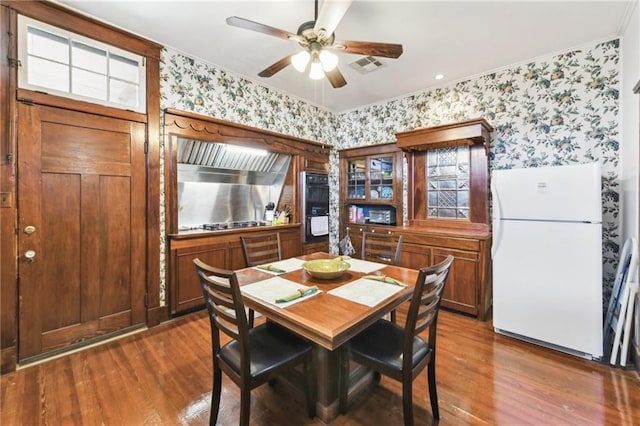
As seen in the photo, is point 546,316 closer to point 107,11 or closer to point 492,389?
point 492,389

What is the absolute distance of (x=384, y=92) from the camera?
4.00 metres

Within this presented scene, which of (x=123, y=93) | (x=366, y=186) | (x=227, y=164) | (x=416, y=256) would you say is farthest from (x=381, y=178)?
(x=123, y=93)

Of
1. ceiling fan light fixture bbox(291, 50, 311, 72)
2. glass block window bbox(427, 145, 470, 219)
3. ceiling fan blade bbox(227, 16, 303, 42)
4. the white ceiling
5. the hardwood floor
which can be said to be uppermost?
the white ceiling

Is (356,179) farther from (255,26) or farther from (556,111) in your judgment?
(255,26)

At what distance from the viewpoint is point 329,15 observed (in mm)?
1636

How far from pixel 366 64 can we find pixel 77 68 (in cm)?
280

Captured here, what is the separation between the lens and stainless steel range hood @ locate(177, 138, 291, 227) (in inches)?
140

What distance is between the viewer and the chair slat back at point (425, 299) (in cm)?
130

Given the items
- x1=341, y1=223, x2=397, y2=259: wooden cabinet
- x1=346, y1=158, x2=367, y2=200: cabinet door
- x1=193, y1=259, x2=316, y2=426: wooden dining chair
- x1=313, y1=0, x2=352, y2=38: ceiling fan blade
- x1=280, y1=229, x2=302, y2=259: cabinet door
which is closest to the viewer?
x1=193, y1=259, x2=316, y2=426: wooden dining chair

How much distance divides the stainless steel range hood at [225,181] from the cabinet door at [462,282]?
2687 mm

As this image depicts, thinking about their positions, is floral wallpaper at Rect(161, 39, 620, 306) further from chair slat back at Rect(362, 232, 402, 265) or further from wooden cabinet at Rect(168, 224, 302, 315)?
chair slat back at Rect(362, 232, 402, 265)

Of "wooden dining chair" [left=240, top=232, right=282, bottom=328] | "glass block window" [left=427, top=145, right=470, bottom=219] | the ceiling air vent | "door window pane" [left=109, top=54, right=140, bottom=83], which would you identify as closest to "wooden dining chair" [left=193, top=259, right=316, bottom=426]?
"wooden dining chair" [left=240, top=232, right=282, bottom=328]

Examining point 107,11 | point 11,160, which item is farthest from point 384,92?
point 11,160

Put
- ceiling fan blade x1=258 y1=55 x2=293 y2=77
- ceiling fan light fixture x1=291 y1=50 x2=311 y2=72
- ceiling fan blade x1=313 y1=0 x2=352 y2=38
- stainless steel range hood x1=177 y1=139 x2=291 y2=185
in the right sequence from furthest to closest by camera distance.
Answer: stainless steel range hood x1=177 y1=139 x2=291 y2=185, ceiling fan blade x1=258 y1=55 x2=293 y2=77, ceiling fan light fixture x1=291 y1=50 x2=311 y2=72, ceiling fan blade x1=313 y1=0 x2=352 y2=38
